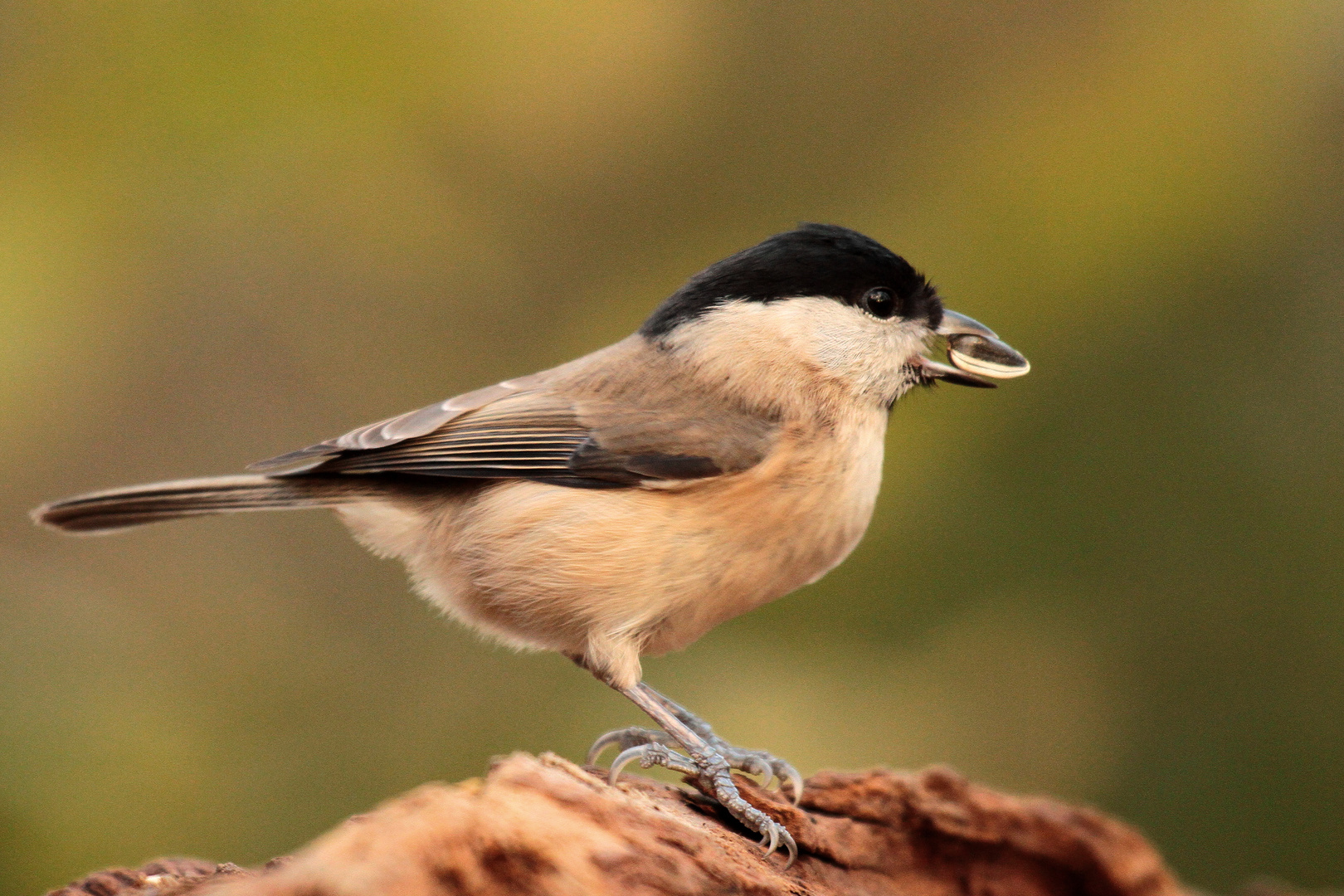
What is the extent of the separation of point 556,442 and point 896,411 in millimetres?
634

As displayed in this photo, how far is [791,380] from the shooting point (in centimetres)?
191

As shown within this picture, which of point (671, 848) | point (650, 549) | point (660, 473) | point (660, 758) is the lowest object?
point (671, 848)

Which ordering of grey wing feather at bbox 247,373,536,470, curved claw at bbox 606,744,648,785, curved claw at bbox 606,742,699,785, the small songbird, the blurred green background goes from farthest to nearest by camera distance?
the blurred green background, grey wing feather at bbox 247,373,536,470, the small songbird, curved claw at bbox 606,742,699,785, curved claw at bbox 606,744,648,785

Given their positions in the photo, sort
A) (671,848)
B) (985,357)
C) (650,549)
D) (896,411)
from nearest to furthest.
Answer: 1. (671,848)
2. (650,549)
3. (985,357)
4. (896,411)

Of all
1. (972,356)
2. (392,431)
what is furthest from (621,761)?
(972,356)

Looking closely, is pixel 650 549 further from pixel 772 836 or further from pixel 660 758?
pixel 772 836

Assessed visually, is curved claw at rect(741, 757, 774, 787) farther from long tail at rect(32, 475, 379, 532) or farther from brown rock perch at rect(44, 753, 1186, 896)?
long tail at rect(32, 475, 379, 532)

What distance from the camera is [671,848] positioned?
3.92 ft

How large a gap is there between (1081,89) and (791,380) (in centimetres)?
98

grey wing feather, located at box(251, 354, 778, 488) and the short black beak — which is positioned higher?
the short black beak

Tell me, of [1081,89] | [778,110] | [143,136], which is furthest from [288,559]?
[1081,89]

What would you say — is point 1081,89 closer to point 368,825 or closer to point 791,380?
point 791,380

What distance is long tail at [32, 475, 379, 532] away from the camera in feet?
6.48

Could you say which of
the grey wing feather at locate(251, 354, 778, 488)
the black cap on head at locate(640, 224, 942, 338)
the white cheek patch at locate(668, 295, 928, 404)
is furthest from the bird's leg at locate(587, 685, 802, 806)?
the black cap on head at locate(640, 224, 942, 338)
